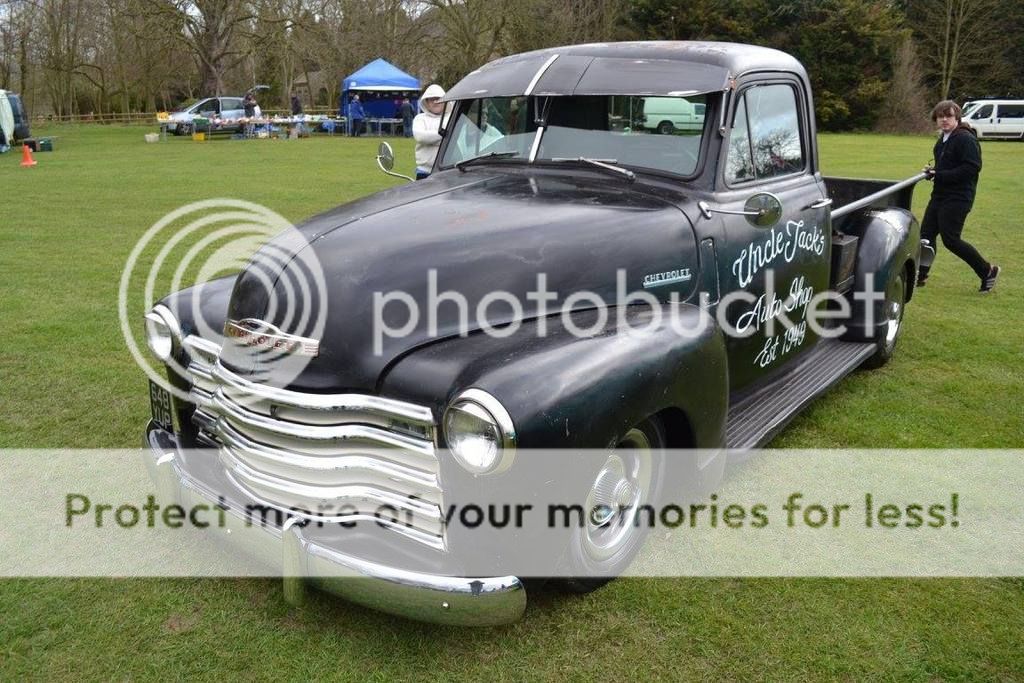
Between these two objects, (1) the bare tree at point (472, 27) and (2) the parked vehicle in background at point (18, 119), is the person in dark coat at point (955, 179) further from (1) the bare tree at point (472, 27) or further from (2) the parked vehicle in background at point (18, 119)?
(1) the bare tree at point (472, 27)

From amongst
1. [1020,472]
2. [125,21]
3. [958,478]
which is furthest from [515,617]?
[125,21]

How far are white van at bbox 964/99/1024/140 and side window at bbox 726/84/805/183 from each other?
3402cm

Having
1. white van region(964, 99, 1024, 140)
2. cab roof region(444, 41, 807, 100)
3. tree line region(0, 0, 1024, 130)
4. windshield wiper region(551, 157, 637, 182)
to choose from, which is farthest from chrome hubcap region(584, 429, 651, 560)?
white van region(964, 99, 1024, 140)

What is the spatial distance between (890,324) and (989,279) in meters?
2.98

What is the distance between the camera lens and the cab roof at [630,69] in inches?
156

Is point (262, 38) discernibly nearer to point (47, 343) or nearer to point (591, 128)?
point (47, 343)

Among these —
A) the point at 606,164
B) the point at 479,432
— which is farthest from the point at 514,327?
the point at 606,164

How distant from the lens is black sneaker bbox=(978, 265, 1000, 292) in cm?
805

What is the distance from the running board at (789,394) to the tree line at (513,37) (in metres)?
33.6

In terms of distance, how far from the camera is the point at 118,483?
4074 mm

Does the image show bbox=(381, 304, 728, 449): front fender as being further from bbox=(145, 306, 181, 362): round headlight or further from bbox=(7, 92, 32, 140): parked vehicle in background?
bbox=(7, 92, 32, 140): parked vehicle in background

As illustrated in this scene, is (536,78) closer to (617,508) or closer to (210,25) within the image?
(617,508)

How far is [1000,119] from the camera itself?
3397 centimetres

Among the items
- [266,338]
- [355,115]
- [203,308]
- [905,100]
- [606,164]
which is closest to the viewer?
[266,338]
